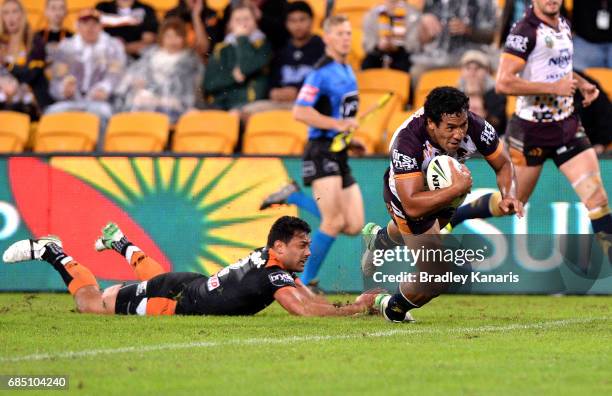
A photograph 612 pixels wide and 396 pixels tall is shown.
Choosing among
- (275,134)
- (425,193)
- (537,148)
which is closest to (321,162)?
(275,134)

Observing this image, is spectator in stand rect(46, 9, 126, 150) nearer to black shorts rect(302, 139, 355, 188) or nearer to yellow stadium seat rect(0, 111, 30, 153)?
yellow stadium seat rect(0, 111, 30, 153)

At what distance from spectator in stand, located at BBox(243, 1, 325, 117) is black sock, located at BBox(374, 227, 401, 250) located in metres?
4.61

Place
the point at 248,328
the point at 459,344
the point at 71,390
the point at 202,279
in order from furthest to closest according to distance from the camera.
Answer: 1. the point at 202,279
2. the point at 248,328
3. the point at 459,344
4. the point at 71,390

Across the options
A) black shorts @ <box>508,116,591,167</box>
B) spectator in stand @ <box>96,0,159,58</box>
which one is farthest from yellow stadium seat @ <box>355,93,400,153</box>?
spectator in stand @ <box>96,0,159,58</box>

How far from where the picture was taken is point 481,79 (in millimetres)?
14195

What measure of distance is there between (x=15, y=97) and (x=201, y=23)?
2.47 metres

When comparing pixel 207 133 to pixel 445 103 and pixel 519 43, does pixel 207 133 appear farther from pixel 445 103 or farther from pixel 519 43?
pixel 445 103

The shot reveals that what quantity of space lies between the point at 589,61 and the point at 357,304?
6.70 metres

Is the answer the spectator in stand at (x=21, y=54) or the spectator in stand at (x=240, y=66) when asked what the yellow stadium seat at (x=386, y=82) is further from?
the spectator in stand at (x=21, y=54)

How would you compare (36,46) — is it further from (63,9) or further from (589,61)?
(589,61)

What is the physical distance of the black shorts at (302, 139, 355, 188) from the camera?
12.3 metres

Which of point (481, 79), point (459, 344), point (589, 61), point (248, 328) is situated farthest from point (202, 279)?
point (589, 61)

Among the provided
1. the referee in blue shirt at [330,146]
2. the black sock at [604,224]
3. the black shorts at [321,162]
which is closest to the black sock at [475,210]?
the black sock at [604,224]

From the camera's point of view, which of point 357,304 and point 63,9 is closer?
point 357,304
